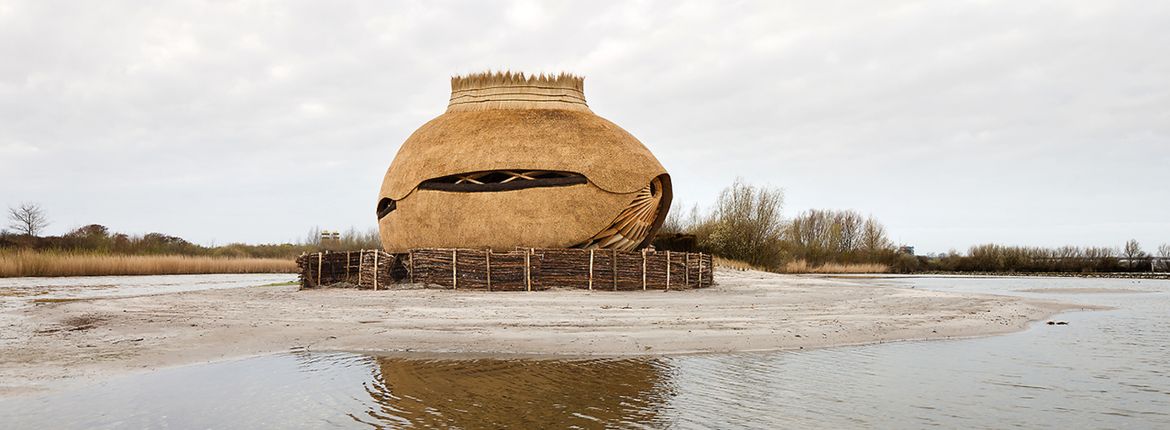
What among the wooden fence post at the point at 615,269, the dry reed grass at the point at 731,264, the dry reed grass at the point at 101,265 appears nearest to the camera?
the wooden fence post at the point at 615,269

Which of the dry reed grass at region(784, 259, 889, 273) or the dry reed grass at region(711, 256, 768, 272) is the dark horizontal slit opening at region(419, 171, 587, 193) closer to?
the dry reed grass at region(711, 256, 768, 272)

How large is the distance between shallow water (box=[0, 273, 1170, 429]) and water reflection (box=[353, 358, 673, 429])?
17 millimetres

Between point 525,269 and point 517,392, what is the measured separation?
10720 mm

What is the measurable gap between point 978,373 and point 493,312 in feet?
23.7

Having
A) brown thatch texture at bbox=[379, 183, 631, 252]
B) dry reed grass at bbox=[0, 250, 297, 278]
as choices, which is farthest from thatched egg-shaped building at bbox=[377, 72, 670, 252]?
dry reed grass at bbox=[0, 250, 297, 278]

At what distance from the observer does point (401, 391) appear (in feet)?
22.4

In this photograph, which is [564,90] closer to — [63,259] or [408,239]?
[408,239]

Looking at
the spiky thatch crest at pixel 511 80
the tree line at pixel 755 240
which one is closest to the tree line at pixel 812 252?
the tree line at pixel 755 240

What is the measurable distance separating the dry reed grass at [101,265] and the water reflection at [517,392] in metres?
26.8

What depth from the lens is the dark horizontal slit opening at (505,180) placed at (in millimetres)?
19719

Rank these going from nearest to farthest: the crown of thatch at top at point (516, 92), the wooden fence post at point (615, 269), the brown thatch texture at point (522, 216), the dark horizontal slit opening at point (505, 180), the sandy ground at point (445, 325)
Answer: the sandy ground at point (445, 325)
the wooden fence post at point (615, 269)
the brown thatch texture at point (522, 216)
the dark horizontal slit opening at point (505, 180)
the crown of thatch at top at point (516, 92)

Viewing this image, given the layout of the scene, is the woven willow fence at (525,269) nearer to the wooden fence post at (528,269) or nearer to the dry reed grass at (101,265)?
the wooden fence post at (528,269)

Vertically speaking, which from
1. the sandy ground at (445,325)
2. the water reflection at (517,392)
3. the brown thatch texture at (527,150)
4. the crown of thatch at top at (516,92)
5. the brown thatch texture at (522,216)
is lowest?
the water reflection at (517,392)

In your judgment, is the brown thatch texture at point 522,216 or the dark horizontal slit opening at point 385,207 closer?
the brown thatch texture at point 522,216
